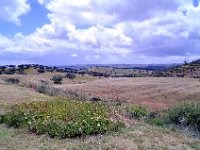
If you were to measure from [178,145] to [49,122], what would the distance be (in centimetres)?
372

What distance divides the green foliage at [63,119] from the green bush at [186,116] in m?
2.77

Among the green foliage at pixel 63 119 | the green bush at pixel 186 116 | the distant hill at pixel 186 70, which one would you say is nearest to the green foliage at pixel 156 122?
the green bush at pixel 186 116

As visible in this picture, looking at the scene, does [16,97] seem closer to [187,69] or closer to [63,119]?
[63,119]

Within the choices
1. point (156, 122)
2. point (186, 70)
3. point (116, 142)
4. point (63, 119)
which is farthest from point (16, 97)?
point (186, 70)

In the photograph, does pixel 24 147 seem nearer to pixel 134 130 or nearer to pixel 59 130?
pixel 59 130

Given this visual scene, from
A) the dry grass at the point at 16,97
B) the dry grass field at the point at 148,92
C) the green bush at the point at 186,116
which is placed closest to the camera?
the green bush at the point at 186,116

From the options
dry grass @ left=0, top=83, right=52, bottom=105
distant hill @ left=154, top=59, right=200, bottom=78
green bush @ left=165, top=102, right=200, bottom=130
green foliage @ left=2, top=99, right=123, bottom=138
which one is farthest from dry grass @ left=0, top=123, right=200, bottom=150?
distant hill @ left=154, top=59, right=200, bottom=78

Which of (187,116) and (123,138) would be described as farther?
(187,116)

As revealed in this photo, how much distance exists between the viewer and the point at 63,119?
1270 centimetres

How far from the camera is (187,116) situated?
1506cm

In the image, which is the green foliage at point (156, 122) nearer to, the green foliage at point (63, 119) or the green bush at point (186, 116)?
the green bush at point (186, 116)

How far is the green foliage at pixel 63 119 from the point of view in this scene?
1216 cm

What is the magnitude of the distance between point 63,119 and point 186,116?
459 cm

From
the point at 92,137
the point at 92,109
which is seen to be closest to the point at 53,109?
the point at 92,109
